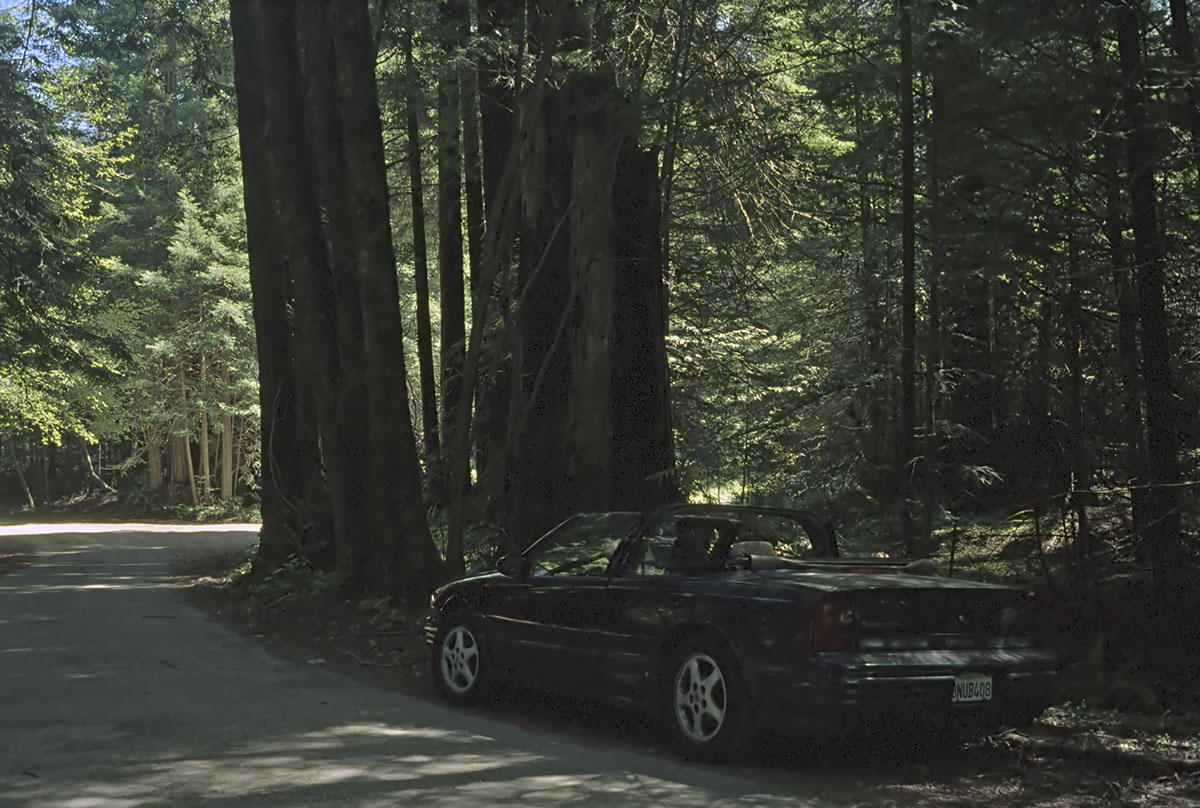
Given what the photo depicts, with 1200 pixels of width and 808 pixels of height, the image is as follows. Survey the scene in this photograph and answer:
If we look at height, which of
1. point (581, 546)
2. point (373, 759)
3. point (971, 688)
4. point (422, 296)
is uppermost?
point (422, 296)

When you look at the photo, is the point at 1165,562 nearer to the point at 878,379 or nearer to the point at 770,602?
the point at 770,602

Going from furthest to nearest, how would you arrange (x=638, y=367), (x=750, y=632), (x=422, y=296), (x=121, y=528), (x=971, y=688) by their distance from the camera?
(x=121, y=528), (x=422, y=296), (x=638, y=367), (x=750, y=632), (x=971, y=688)

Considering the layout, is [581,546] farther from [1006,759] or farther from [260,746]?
[1006,759]

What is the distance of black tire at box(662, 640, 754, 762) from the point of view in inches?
296

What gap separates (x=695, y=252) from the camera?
79.0 feet

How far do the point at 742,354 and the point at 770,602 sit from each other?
56.1 feet

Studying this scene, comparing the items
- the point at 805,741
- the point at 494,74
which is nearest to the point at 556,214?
the point at 494,74

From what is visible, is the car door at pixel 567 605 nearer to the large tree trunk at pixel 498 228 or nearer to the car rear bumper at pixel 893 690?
the car rear bumper at pixel 893 690

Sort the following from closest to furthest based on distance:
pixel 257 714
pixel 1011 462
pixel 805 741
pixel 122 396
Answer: pixel 805 741 → pixel 257 714 → pixel 1011 462 → pixel 122 396

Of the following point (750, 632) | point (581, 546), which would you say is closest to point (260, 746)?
point (581, 546)

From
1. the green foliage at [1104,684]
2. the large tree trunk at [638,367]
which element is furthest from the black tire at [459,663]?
the large tree trunk at [638,367]

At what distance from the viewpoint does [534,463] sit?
15625mm

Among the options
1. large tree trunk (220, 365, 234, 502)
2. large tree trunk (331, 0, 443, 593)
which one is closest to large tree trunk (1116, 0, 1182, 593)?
large tree trunk (331, 0, 443, 593)

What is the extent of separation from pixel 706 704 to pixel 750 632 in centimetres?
55
